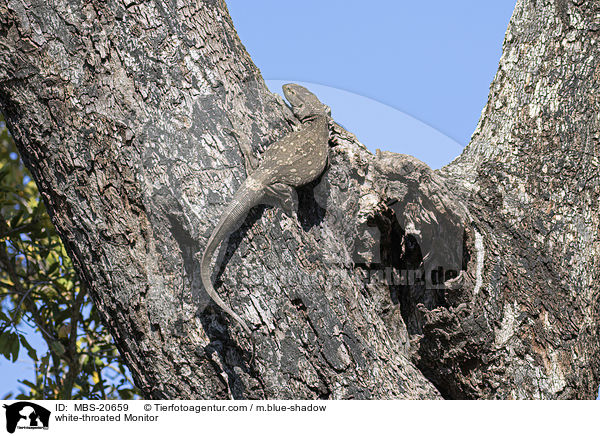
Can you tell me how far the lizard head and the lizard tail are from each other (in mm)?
604

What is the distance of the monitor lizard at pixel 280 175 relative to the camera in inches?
68.0

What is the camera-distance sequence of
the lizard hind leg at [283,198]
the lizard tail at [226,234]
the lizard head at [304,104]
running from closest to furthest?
the lizard tail at [226,234] → the lizard hind leg at [283,198] → the lizard head at [304,104]

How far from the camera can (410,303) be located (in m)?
2.38

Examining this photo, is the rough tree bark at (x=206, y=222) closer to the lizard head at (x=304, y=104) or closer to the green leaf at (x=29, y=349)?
the lizard head at (x=304, y=104)

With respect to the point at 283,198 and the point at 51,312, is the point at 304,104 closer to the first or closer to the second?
the point at 283,198

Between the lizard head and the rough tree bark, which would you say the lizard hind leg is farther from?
the lizard head

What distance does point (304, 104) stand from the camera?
7.81ft

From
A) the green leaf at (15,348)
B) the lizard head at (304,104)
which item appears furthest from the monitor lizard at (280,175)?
the green leaf at (15,348)
